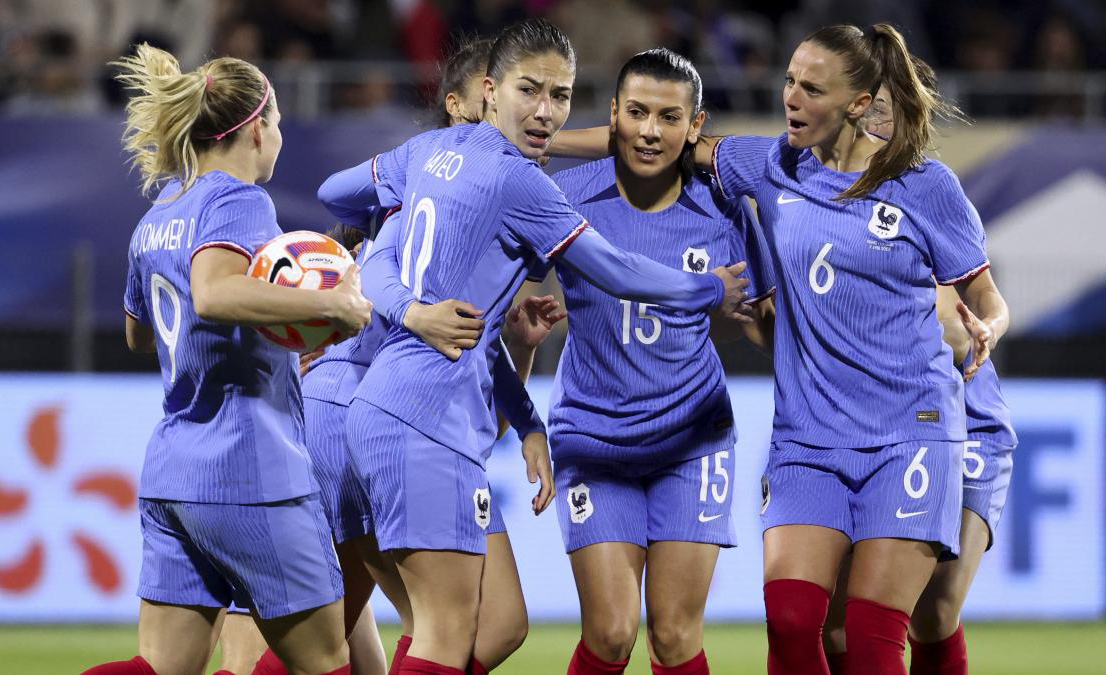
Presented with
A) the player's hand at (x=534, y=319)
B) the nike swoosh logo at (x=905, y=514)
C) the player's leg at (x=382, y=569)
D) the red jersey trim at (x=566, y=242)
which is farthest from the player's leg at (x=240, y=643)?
the nike swoosh logo at (x=905, y=514)

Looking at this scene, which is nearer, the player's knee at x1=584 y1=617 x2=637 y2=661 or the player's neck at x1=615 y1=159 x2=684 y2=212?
the player's knee at x1=584 y1=617 x2=637 y2=661

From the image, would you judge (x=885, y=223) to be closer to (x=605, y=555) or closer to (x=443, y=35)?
(x=605, y=555)

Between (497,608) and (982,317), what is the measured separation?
5.98 ft

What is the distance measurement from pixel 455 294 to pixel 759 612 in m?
5.72

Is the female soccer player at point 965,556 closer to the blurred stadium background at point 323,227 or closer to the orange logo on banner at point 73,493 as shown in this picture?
the blurred stadium background at point 323,227

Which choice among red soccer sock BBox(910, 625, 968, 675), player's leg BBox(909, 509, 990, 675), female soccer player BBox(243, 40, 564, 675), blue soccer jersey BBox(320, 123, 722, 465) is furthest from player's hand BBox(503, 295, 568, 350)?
red soccer sock BBox(910, 625, 968, 675)

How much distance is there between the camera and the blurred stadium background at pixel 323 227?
9219 mm

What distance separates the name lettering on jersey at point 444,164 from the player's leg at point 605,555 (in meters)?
1.16

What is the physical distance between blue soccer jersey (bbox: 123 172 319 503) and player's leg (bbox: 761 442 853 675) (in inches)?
57.4

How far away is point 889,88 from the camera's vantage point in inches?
193

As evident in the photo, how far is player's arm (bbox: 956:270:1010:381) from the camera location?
4.77m

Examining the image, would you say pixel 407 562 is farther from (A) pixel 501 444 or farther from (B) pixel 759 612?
(B) pixel 759 612

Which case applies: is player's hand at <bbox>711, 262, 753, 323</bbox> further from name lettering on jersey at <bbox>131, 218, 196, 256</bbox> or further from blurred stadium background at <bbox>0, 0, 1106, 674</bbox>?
blurred stadium background at <bbox>0, 0, 1106, 674</bbox>

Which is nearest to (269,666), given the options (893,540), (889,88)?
(893,540)
